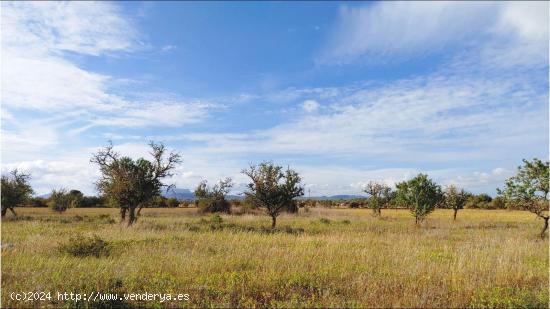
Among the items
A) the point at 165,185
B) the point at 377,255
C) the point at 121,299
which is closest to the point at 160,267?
the point at 121,299

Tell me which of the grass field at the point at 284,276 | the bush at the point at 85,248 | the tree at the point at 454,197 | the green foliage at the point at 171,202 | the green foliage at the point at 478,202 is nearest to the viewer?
the grass field at the point at 284,276

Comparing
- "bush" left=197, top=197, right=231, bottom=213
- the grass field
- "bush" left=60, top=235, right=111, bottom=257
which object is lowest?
the grass field

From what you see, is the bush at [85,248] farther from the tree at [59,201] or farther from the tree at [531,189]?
the tree at [59,201]

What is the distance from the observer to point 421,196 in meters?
33.8

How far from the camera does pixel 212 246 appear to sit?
14969 millimetres

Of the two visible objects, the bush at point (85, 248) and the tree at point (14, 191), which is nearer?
the bush at point (85, 248)

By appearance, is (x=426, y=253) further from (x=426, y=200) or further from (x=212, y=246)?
(x=426, y=200)

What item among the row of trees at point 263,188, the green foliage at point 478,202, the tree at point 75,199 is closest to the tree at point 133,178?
the row of trees at point 263,188

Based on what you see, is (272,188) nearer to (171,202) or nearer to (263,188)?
(263,188)

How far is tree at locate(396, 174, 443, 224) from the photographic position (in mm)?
33688

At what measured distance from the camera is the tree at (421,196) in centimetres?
3369

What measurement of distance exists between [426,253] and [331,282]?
6.67 m

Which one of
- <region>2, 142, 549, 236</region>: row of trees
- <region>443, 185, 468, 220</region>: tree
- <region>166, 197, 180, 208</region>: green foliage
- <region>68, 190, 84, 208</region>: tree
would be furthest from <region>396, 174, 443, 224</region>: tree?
<region>166, 197, 180, 208</region>: green foliage

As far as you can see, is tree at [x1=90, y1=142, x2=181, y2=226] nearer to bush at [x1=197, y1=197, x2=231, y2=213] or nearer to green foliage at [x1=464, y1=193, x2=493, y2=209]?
bush at [x1=197, y1=197, x2=231, y2=213]
